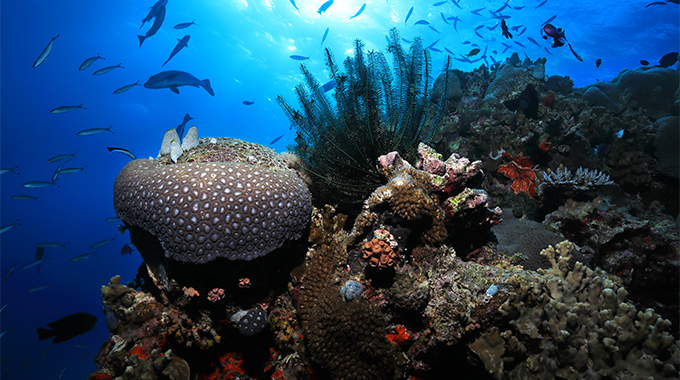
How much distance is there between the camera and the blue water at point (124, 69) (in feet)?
105

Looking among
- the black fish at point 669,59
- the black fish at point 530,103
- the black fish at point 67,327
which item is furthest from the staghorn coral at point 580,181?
the black fish at point 67,327

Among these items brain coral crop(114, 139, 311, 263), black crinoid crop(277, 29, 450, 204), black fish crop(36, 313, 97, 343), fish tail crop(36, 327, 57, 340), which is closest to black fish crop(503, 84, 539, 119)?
black crinoid crop(277, 29, 450, 204)

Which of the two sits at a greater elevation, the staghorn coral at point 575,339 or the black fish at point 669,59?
the black fish at point 669,59

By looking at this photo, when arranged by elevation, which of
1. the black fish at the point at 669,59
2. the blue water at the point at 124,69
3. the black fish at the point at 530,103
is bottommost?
the black fish at the point at 530,103

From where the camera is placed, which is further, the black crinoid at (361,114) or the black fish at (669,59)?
the black fish at (669,59)

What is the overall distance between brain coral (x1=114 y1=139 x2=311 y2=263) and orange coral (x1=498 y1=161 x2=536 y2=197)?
5.93 meters

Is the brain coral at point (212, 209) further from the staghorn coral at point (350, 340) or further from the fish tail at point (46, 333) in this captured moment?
the fish tail at point (46, 333)

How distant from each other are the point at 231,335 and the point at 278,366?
0.82m

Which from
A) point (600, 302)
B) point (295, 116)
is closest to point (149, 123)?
point (295, 116)

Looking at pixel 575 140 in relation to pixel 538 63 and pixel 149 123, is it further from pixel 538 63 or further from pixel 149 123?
pixel 149 123

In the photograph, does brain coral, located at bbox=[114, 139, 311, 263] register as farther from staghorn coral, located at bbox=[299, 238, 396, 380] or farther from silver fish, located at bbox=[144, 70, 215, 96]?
silver fish, located at bbox=[144, 70, 215, 96]

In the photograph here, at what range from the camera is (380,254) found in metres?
2.85

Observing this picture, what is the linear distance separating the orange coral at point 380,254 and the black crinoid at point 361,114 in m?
1.39

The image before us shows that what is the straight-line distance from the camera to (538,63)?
1120cm
